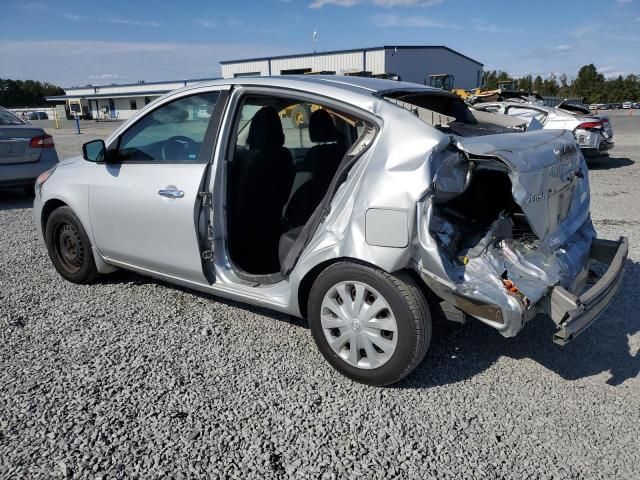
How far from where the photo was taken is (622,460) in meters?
2.27

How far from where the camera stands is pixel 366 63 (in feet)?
140

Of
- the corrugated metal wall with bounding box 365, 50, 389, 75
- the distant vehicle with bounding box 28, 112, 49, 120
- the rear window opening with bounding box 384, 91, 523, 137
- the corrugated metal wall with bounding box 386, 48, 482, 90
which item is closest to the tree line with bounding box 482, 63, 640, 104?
the corrugated metal wall with bounding box 386, 48, 482, 90

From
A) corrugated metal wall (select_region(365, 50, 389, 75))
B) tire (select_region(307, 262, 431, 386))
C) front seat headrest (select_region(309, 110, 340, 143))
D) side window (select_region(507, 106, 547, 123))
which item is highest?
corrugated metal wall (select_region(365, 50, 389, 75))

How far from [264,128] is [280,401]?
1939 mm

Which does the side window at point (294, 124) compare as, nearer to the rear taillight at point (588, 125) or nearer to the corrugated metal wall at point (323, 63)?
the rear taillight at point (588, 125)

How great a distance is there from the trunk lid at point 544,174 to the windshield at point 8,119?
8.08 metres

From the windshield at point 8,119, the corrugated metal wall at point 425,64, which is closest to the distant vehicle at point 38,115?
the corrugated metal wall at point 425,64

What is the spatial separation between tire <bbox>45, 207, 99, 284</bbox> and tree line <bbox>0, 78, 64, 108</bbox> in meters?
102

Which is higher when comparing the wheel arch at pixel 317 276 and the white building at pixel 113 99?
the white building at pixel 113 99

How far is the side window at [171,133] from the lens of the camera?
3471 mm

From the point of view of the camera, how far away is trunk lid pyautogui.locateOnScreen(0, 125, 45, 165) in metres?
7.65

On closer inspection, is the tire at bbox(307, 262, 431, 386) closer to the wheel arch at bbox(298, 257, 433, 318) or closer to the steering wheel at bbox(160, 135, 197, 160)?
the wheel arch at bbox(298, 257, 433, 318)

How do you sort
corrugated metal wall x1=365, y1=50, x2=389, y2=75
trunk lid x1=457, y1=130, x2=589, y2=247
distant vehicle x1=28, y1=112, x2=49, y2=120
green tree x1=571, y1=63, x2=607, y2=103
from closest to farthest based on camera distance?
1. trunk lid x1=457, y1=130, x2=589, y2=247
2. corrugated metal wall x1=365, y1=50, x2=389, y2=75
3. distant vehicle x1=28, y1=112, x2=49, y2=120
4. green tree x1=571, y1=63, x2=607, y2=103

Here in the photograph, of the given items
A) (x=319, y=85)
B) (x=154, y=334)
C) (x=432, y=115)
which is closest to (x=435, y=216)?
(x=432, y=115)
